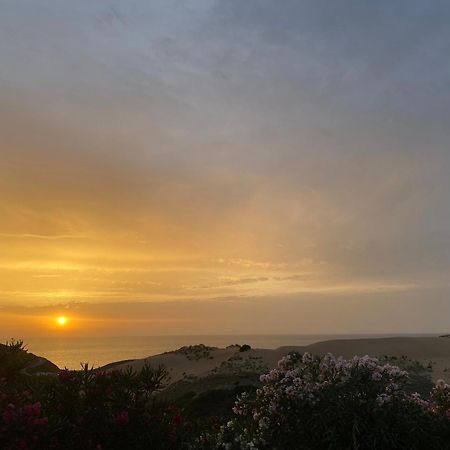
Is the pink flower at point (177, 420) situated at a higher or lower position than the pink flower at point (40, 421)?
lower

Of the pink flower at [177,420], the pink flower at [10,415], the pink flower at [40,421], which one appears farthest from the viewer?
the pink flower at [177,420]

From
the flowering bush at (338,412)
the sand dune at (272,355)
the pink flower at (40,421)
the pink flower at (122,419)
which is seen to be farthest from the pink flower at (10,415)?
the sand dune at (272,355)

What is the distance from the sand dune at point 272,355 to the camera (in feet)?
129

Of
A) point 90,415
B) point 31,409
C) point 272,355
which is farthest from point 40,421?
point 272,355

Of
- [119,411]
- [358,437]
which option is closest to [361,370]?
[358,437]

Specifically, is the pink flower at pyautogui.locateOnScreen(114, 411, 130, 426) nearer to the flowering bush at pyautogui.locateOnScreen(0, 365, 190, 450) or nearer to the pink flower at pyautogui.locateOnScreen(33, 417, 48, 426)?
the flowering bush at pyautogui.locateOnScreen(0, 365, 190, 450)

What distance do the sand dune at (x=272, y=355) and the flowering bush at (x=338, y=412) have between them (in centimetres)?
2449

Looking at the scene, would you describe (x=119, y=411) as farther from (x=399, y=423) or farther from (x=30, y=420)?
(x=399, y=423)

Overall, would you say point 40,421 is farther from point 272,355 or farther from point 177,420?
point 272,355

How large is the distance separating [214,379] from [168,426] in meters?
21.8

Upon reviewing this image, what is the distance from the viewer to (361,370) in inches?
497

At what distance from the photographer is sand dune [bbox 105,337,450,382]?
39250mm

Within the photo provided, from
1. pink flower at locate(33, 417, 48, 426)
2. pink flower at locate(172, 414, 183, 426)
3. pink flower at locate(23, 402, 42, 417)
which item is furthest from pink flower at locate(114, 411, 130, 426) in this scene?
pink flower at locate(23, 402, 42, 417)

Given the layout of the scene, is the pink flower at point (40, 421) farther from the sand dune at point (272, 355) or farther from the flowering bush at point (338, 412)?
the sand dune at point (272, 355)
